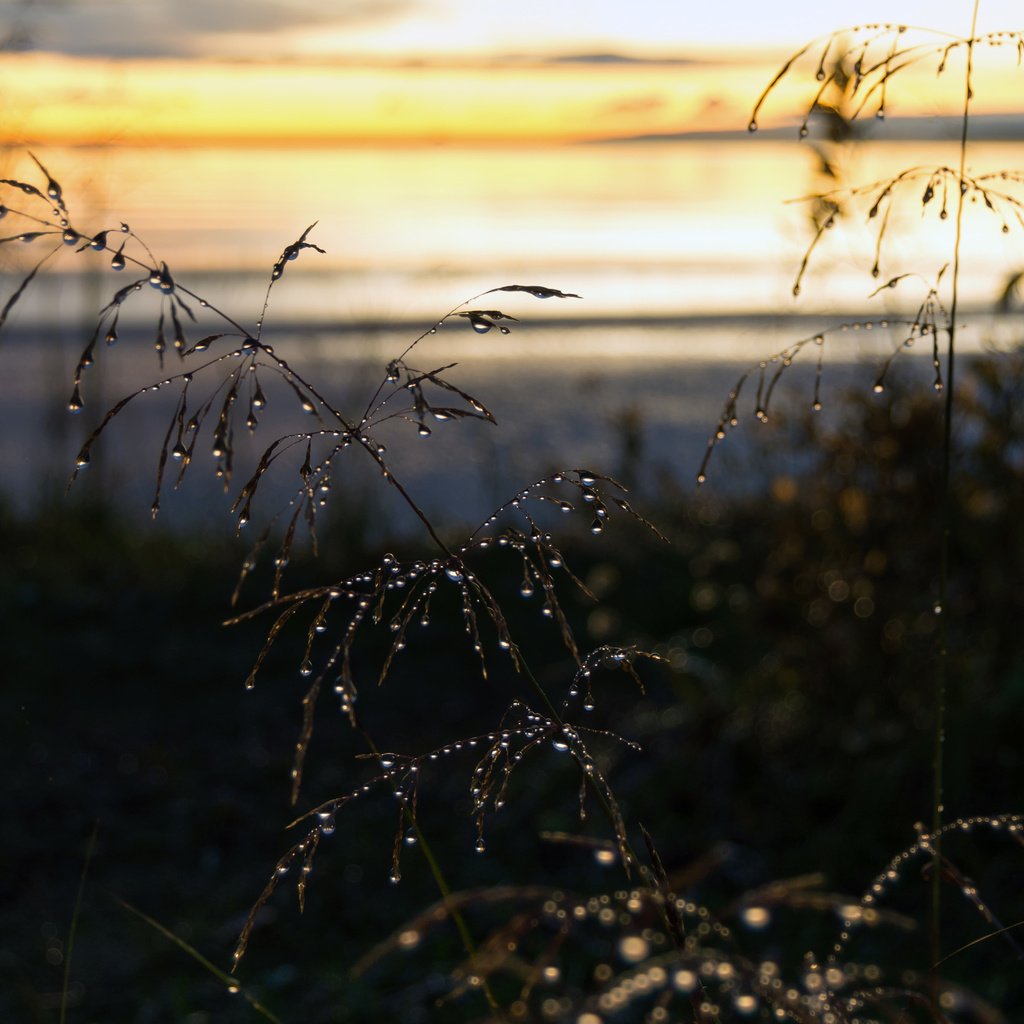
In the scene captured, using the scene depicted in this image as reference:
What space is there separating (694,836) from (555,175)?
37.0 metres

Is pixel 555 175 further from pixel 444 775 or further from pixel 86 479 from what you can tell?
pixel 444 775

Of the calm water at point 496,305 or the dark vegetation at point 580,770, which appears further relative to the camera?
the calm water at point 496,305

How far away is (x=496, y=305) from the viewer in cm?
1043

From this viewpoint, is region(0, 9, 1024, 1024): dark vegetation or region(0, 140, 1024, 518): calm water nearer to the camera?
region(0, 9, 1024, 1024): dark vegetation

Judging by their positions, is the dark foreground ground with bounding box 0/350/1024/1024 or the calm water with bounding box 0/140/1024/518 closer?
the dark foreground ground with bounding box 0/350/1024/1024

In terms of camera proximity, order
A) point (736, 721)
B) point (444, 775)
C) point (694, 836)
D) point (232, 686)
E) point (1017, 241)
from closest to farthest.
→ point (1017, 241)
point (694, 836)
point (736, 721)
point (444, 775)
point (232, 686)

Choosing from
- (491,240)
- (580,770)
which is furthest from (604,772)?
(491,240)

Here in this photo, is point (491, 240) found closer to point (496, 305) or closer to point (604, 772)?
point (496, 305)

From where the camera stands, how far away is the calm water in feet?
19.4

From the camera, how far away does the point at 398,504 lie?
6965 mm

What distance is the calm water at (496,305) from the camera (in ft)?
19.4

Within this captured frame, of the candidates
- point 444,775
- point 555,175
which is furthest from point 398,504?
point 555,175

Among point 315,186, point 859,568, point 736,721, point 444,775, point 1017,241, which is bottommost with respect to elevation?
point 444,775

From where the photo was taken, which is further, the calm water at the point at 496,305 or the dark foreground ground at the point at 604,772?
the calm water at the point at 496,305
